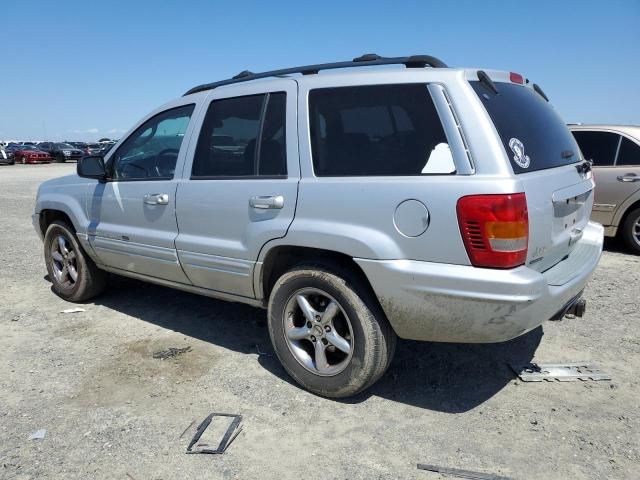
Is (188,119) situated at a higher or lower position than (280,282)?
higher

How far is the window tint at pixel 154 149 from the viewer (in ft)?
12.7

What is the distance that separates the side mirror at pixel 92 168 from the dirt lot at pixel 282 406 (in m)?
1.30

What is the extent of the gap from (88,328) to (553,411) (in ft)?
12.0

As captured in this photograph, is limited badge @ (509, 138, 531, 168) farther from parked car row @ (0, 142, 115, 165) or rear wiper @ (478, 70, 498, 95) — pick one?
parked car row @ (0, 142, 115, 165)

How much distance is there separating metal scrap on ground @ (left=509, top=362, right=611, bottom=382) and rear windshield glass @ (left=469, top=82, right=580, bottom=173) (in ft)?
4.60

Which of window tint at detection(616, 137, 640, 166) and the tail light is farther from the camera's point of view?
window tint at detection(616, 137, 640, 166)

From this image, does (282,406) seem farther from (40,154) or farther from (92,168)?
(40,154)

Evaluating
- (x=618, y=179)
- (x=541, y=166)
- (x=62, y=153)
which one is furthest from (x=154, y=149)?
(x=62, y=153)

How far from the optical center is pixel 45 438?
2799mm

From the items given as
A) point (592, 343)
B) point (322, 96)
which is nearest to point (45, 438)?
point (322, 96)

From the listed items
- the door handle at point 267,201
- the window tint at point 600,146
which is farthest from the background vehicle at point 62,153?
the door handle at point 267,201

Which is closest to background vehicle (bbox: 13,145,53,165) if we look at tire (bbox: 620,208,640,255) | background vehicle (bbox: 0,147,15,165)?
background vehicle (bbox: 0,147,15,165)

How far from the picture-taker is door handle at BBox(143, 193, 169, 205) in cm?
377

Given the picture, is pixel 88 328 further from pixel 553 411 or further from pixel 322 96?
pixel 553 411
